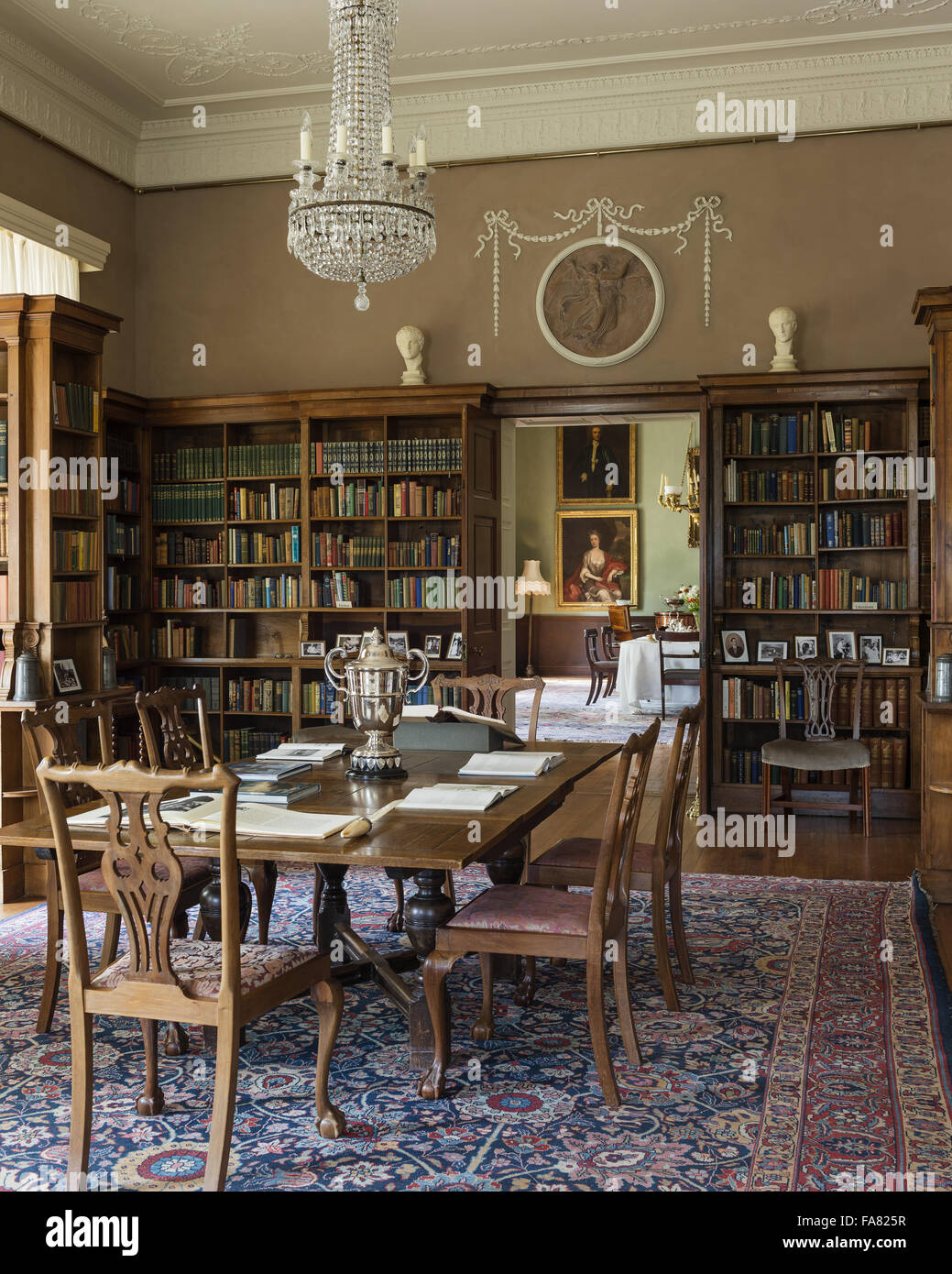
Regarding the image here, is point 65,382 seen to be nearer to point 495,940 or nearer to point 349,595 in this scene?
point 349,595

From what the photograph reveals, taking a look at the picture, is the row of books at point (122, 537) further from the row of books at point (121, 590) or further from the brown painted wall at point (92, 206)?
the brown painted wall at point (92, 206)

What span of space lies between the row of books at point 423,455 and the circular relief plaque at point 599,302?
995 millimetres

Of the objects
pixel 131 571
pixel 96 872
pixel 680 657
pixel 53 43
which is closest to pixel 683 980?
pixel 96 872

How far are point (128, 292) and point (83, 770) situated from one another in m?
6.72

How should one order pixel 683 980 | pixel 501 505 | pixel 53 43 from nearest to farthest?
pixel 683 980 < pixel 53 43 < pixel 501 505

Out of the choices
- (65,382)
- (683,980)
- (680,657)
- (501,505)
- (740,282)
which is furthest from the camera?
(680,657)

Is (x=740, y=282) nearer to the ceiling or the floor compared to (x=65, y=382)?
nearer to the ceiling

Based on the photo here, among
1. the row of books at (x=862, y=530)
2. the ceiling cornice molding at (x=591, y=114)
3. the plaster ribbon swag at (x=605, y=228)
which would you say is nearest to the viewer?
the ceiling cornice molding at (x=591, y=114)

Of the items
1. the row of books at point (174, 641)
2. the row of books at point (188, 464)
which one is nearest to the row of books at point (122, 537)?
the row of books at point (188, 464)

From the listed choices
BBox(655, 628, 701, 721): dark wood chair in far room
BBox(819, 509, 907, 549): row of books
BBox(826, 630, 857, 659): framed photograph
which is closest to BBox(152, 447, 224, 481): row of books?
BBox(819, 509, 907, 549): row of books

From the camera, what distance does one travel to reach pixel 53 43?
23.2 feet

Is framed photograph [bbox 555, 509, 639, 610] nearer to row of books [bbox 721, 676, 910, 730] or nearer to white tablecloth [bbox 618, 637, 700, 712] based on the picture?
white tablecloth [bbox 618, 637, 700, 712]

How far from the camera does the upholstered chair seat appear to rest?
22.5 ft

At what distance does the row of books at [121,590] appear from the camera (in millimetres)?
8055
